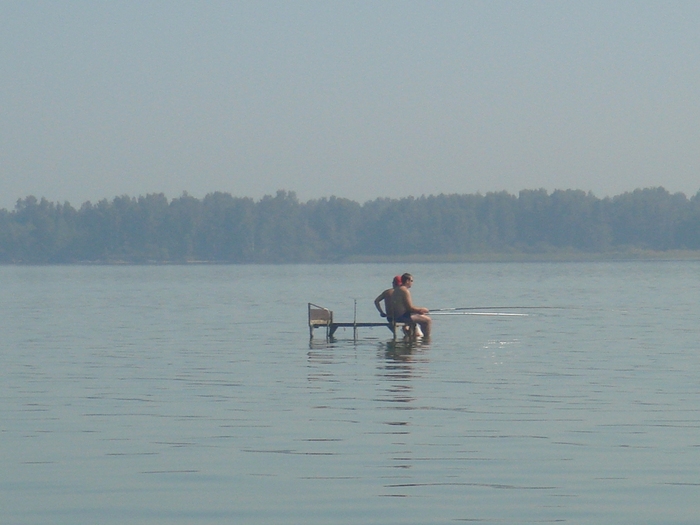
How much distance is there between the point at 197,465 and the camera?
1262 cm

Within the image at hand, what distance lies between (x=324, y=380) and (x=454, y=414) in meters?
4.70

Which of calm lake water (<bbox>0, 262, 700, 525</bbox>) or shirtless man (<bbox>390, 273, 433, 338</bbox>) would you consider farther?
shirtless man (<bbox>390, 273, 433, 338</bbox>)

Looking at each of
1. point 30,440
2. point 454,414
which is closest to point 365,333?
point 454,414

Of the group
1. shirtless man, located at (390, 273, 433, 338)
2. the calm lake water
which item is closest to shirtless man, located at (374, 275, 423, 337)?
shirtless man, located at (390, 273, 433, 338)

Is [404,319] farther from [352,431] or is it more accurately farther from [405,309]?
[352,431]

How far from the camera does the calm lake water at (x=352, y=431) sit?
1090 centimetres

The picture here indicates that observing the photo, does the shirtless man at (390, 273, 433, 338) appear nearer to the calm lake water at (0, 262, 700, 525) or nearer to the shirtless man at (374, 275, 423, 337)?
the shirtless man at (374, 275, 423, 337)

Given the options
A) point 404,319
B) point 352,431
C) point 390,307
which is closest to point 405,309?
point 404,319

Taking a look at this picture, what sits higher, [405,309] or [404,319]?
[405,309]

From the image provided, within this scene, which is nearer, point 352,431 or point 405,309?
point 352,431

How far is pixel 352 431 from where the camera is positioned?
1463cm

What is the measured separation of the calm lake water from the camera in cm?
1090

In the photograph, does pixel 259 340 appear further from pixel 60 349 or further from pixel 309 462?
pixel 309 462

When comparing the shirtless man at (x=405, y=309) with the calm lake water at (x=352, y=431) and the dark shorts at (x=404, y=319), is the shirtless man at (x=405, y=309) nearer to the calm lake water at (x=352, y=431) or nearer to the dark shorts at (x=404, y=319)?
the dark shorts at (x=404, y=319)
